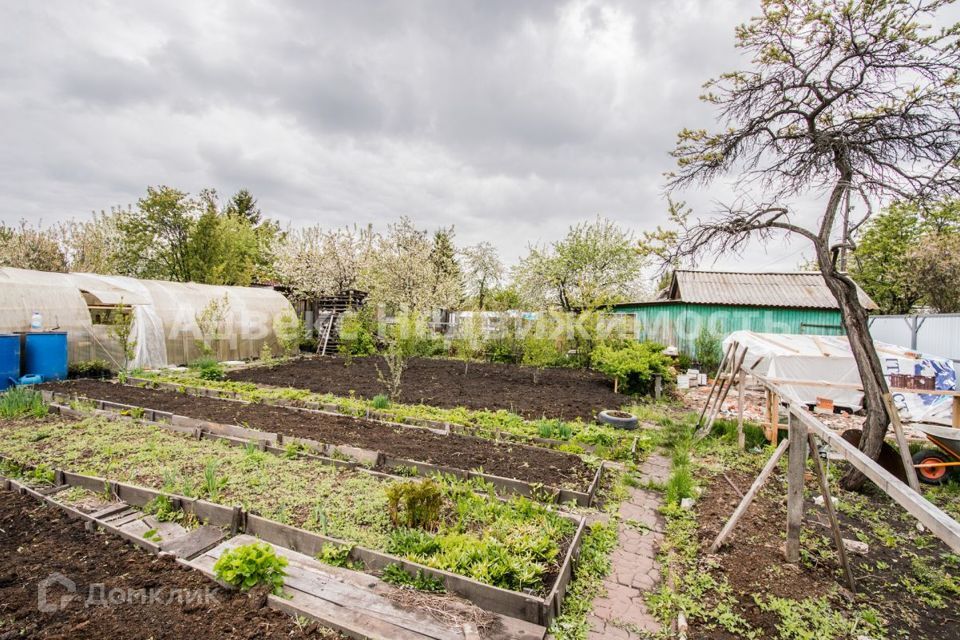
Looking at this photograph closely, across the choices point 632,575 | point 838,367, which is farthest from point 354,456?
point 838,367

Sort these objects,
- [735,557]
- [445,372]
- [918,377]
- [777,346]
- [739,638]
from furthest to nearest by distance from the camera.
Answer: [445,372] → [777,346] → [918,377] → [735,557] → [739,638]

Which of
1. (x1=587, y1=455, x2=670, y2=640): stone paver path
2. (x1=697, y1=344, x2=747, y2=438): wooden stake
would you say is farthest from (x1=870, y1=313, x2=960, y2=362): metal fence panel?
(x1=587, y1=455, x2=670, y2=640): stone paver path

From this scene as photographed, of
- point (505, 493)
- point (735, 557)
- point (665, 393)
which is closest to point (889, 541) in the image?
point (735, 557)

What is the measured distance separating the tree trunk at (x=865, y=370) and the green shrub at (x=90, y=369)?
15655mm

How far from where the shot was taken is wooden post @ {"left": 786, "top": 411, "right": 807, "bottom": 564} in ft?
12.1

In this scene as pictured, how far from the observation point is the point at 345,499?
4395 mm

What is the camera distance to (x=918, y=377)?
8.72 meters

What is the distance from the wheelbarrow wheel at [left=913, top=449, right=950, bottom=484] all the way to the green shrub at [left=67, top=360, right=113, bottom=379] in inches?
656

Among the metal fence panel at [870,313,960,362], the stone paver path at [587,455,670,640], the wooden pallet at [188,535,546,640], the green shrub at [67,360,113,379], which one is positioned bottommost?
the stone paver path at [587,455,670,640]

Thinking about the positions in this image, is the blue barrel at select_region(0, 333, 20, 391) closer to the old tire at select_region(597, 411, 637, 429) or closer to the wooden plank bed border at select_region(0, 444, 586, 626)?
the wooden plank bed border at select_region(0, 444, 586, 626)

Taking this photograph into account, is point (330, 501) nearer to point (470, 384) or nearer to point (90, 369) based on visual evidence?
point (470, 384)

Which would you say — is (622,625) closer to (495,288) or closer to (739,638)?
(739,638)

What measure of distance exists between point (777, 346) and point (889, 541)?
649 centimetres

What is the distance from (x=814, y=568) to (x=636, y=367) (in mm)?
7215
